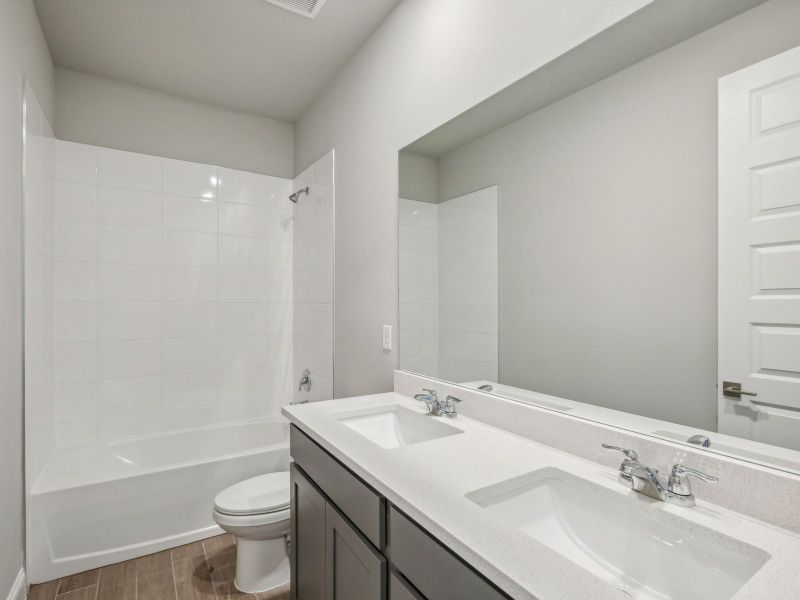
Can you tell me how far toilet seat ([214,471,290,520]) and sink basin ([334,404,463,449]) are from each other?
0.66m

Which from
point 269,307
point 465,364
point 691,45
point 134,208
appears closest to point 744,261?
point 691,45

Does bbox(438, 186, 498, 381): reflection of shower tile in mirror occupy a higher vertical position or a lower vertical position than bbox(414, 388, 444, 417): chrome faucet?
higher

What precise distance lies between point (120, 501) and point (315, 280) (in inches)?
61.7

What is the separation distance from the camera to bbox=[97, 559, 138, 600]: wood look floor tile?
1.84m

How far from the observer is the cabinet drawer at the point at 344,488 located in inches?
38.5

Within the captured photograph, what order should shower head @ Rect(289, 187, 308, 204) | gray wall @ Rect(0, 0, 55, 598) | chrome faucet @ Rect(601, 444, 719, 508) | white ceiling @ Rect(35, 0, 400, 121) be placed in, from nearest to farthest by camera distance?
chrome faucet @ Rect(601, 444, 719, 508) → gray wall @ Rect(0, 0, 55, 598) → white ceiling @ Rect(35, 0, 400, 121) → shower head @ Rect(289, 187, 308, 204)

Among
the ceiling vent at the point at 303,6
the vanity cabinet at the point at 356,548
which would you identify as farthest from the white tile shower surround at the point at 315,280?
the vanity cabinet at the point at 356,548

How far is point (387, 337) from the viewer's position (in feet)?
6.48

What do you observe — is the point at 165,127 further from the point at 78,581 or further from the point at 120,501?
the point at 78,581

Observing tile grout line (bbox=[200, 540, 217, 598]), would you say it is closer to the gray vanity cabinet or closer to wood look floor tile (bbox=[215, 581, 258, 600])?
wood look floor tile (bbox=[215, 581, 258, 600])

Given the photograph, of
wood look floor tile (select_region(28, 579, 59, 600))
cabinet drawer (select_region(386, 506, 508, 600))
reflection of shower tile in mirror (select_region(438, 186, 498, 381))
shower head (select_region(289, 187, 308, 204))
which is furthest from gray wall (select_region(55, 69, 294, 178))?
cabinet drawer (select_region(386, 506, 508, 600))

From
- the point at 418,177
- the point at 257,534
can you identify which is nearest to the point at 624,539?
the point at 418,177

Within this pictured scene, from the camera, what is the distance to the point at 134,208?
2.65 m

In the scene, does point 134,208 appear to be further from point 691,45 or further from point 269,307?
point 691,45
